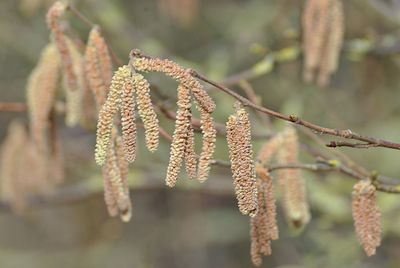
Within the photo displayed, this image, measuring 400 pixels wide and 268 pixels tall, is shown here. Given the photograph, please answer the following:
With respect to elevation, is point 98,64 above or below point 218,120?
Result: below

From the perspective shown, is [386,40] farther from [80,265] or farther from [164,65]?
[80,265]

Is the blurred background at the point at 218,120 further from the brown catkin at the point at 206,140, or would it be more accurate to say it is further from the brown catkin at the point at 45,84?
the brown catkin at the point at 206,140

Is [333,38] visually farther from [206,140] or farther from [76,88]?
[206,140]

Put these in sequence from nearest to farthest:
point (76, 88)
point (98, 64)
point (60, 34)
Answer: point (98, 64), point (60, 34), point (76, 88)

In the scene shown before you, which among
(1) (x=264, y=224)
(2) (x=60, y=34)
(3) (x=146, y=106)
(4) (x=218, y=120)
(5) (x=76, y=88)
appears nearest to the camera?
(3) (x=146, y=106)

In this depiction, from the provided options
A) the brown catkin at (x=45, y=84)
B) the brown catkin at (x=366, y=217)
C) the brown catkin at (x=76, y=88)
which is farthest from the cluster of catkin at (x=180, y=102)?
Result: the brown catkin at (x=45, y=84)

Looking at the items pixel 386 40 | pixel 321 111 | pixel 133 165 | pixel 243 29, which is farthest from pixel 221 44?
pixel 386 40

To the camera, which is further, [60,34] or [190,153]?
[60,34]

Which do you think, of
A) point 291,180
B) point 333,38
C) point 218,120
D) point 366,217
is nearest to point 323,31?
point 333,38
